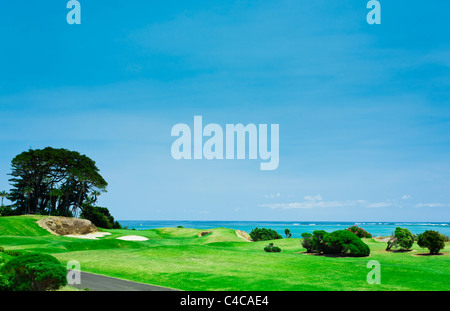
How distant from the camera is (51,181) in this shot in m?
84.1

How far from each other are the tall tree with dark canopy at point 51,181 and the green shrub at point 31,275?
6678cm

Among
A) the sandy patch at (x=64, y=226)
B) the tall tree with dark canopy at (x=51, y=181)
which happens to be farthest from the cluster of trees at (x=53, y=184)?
the sandy patch at (x=64, y=226)

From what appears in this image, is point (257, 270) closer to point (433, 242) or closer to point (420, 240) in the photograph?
point (420, 240)

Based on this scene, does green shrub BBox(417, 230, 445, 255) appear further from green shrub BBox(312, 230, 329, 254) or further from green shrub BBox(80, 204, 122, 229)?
green shrub BBox(80, 204, 122, 229)

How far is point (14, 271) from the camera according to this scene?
1823 centimetres

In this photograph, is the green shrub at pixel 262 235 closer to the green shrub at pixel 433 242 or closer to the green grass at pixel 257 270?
the green grass at pixel 257 270

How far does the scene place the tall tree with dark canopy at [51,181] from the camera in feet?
260

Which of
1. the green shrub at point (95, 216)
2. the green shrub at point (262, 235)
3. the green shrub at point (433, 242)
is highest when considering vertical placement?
the green shrub at point (433, 242)

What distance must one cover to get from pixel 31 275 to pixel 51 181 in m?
73.1

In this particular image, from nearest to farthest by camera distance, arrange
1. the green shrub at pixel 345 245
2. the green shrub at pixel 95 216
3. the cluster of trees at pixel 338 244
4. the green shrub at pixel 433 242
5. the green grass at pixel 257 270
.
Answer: the green grass at pixel 257 270
the green shrub at pixel 433 242
the green shrub at pixel 345 245
the cluster of trees at pixel 338 244
the green shrub at pixel 95 216

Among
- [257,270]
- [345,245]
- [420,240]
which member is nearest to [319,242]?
[345,245]

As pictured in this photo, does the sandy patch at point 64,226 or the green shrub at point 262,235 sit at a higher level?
the sandy patch at point 64,226
